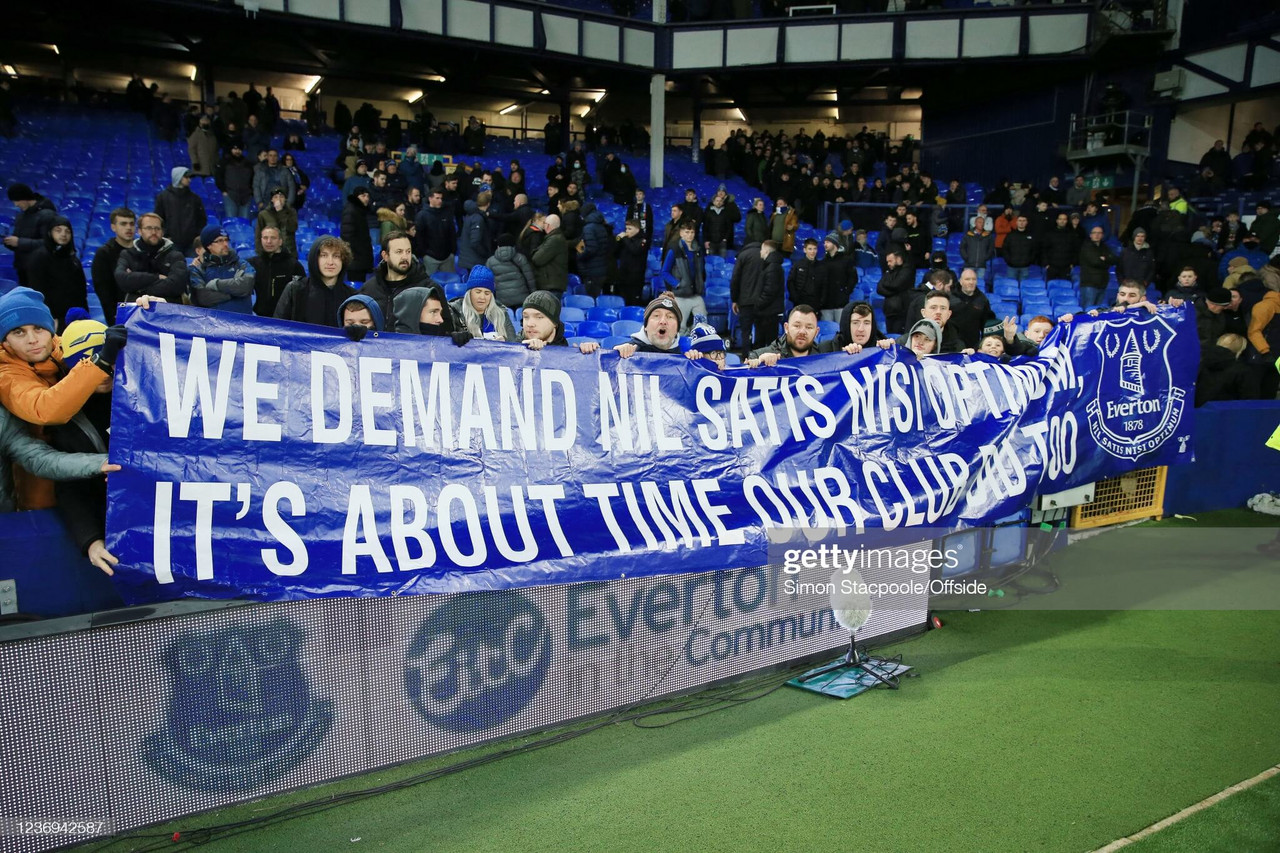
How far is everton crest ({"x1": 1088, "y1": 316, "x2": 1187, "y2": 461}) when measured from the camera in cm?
707

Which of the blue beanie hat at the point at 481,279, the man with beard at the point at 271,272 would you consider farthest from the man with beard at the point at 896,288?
the man with beard at the point at 271,272

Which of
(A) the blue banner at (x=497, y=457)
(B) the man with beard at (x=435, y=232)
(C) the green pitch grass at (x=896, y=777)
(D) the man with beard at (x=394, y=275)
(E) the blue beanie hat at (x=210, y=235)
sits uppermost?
(B) the man with beard at (x=435, y=232)

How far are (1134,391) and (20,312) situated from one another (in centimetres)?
741

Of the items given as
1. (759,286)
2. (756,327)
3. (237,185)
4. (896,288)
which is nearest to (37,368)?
(759,286)

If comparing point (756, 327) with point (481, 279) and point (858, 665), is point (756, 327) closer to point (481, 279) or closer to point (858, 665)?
point (481, 279)

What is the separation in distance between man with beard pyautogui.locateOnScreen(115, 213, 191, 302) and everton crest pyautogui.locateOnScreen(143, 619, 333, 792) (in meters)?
4.14

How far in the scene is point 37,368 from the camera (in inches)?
142

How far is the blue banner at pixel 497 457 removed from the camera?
3625mm

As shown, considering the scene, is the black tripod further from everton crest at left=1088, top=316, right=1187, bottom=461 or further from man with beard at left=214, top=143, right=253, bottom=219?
man with beard at left=214, top=143, right=253, bottom=219

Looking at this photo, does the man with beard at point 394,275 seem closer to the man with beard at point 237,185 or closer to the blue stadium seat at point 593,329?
the blue stadium seat at point 593,329

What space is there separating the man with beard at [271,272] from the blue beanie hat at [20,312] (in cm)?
352

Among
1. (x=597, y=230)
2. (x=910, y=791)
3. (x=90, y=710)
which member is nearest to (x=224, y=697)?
(x=90, y=710)

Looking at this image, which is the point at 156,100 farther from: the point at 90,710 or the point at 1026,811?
the point at 1026,811

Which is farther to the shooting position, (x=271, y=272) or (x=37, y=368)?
(x=271, y=272)
